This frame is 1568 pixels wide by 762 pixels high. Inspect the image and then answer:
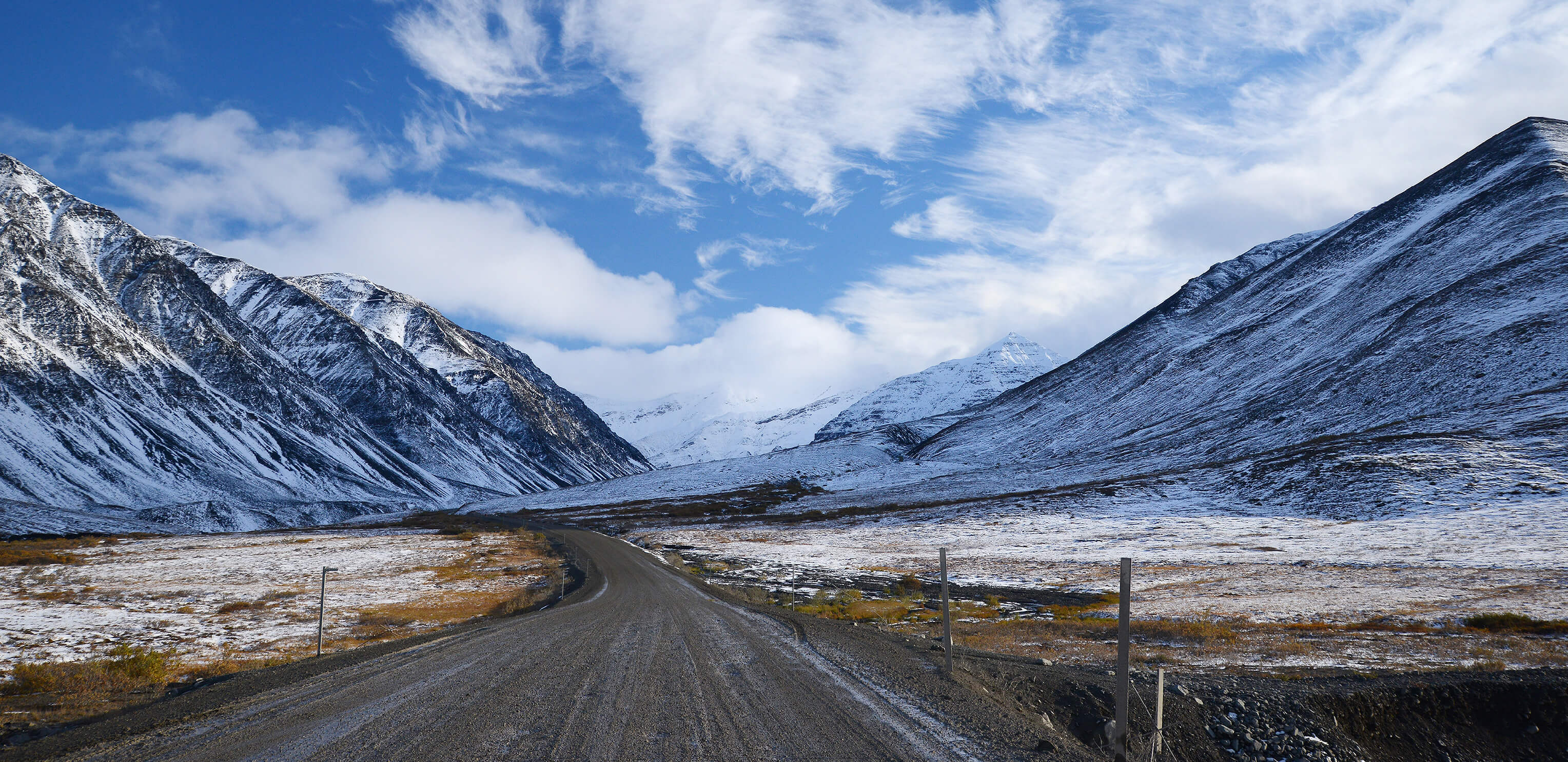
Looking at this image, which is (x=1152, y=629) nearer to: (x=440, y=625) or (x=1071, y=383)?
(x=440, y=625)

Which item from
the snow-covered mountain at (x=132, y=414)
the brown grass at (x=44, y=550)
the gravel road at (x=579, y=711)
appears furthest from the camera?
the snow-covered mountain at (x=132, y=414)

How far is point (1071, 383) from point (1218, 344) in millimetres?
33895

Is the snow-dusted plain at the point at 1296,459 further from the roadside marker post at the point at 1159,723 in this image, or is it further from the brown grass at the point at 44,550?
the brown grass at the point at 44,550

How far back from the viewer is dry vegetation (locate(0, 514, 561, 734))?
13453 millimetres

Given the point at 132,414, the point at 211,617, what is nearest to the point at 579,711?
the point at 211,617

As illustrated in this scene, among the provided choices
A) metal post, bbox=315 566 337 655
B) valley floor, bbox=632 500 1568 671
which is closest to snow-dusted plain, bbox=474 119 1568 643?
valley floor, bbox=632 500 1568 671

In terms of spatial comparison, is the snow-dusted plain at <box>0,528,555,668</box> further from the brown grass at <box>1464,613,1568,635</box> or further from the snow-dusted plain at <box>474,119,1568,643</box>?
the brown grass at <box>1464,613,1568,635</box>

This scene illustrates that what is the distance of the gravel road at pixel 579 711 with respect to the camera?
9.05 metres

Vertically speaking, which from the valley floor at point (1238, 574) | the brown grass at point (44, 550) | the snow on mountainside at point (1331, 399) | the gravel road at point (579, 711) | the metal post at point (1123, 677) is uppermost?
the snow on mountainside at point (1331, 399)

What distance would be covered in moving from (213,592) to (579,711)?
115 feet

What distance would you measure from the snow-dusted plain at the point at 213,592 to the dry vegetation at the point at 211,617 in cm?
17

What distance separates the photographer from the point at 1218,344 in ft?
475

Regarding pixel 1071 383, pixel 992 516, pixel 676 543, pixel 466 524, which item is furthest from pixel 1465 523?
pixel 1071 383

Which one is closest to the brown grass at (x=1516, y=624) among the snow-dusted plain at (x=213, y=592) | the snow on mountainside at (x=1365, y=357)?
the snow-dusted plain at (x=213, y=592)
